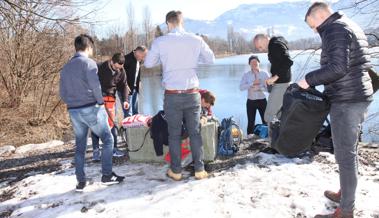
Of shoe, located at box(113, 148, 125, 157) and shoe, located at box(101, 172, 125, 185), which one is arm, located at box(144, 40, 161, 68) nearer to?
shoe, located at box(101, 172, 125, 185)

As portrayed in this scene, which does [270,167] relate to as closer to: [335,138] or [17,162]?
[335,138]

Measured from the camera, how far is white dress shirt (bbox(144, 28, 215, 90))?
167 inches

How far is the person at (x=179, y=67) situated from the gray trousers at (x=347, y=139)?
1.56 metres

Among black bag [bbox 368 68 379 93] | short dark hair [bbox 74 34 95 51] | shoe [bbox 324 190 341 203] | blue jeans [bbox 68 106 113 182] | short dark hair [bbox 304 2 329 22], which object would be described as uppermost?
short dark hair [bbox 304 2 329 22]

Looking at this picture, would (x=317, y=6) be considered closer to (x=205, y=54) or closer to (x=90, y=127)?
(x=205, y=54)

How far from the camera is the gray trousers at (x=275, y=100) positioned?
5.65 metres

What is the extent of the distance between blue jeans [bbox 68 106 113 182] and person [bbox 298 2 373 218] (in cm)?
213

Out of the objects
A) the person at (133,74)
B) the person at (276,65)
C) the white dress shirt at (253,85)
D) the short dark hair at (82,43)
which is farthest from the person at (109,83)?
the white dress shirt at (253,85)

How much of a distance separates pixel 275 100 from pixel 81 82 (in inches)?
111

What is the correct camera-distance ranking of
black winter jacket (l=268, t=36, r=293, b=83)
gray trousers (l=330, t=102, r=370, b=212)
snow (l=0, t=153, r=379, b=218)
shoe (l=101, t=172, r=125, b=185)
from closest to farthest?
gray trousers (l=330, t=102, r=370, b=212) → snow (l=0, t=153, r=379, b=218) → shoe (l=101, t=172, r=125, b=185) → black winter jacket (l=268, t=36, r=293, b=83)

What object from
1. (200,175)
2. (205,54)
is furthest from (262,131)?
(205,54)

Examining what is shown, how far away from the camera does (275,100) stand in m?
5.72

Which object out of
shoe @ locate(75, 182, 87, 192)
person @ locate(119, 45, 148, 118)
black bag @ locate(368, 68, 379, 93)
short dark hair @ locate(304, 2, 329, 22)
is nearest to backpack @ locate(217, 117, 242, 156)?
person @ locate(119, 45, 148, 118)

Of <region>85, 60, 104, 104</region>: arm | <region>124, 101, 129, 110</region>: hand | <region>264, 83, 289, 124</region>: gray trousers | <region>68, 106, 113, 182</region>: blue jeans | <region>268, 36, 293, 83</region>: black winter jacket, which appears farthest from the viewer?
<region>124, 101, 129, 110</region>: hand
